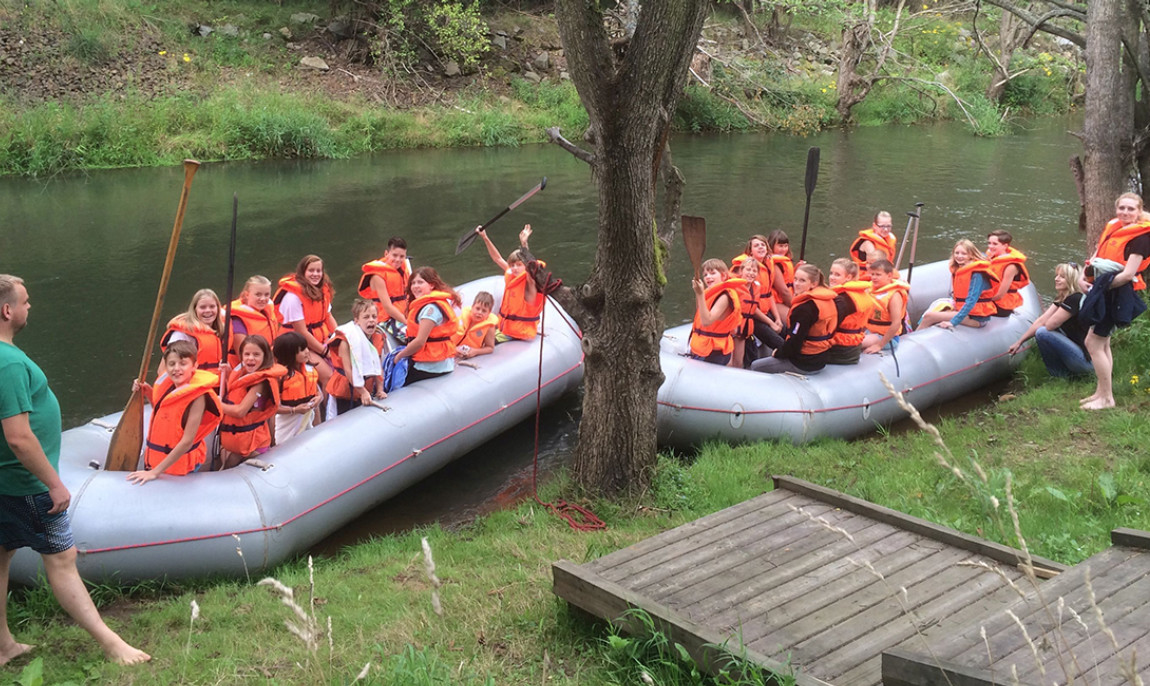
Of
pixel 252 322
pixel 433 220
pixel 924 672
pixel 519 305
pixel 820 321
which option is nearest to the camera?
pixel 924 672

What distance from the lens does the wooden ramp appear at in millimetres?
3205

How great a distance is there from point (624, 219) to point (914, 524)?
201 centimetres

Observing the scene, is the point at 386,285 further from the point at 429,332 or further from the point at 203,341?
the point at 203,341

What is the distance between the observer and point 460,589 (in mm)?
4316

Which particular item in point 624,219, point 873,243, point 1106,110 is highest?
point 1106,110

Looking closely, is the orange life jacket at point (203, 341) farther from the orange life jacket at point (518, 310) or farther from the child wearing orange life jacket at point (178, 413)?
the orange life jacket at point (518, 310)

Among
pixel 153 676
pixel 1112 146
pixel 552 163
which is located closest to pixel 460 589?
pixel 153 676

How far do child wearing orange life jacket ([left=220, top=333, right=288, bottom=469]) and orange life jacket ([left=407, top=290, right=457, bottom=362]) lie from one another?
1284mm

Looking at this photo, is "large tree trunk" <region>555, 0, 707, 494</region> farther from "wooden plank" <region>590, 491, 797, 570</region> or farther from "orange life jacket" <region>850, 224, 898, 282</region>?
"orange life jacket" <region>850, 224, 898, 282</region>

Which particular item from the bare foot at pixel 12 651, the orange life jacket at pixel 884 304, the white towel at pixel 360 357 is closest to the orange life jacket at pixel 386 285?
the white towel at pixel 360 357

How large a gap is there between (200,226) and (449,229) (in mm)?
3270

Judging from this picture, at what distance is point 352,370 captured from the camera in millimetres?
6441

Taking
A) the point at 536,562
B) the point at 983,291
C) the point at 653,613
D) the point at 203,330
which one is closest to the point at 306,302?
the point at 203,330

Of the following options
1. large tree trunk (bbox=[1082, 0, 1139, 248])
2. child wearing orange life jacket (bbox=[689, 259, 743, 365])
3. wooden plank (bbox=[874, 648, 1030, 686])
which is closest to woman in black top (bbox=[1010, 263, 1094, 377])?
large tree trunk (bbox=[1082, 0, 1139, 248])
